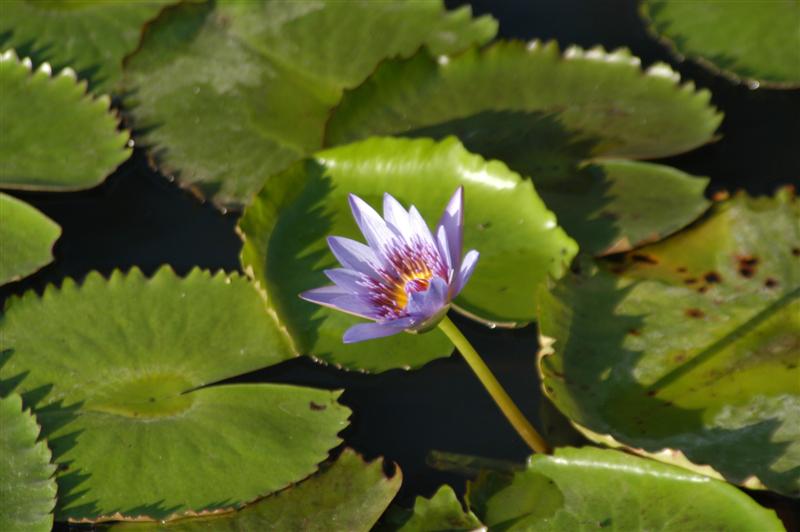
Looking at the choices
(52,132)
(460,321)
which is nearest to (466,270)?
(460,321)

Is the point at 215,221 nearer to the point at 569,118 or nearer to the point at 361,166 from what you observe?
the point at 361,166

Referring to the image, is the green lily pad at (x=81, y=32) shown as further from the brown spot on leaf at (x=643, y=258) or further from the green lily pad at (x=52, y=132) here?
the brown spot on leaf at (x=643, y=258)

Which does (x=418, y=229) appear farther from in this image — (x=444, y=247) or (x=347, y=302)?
(x=347, y=302)

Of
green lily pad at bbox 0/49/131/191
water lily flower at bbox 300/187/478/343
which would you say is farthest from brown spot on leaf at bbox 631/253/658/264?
green lily pad at bbox 0/49/131/191

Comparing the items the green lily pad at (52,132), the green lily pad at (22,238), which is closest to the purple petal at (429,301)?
the green lily pad at (22,238)

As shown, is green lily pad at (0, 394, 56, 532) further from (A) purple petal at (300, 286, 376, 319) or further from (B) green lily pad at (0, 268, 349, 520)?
(A) purple petal at (300, 286, 376, 319)
